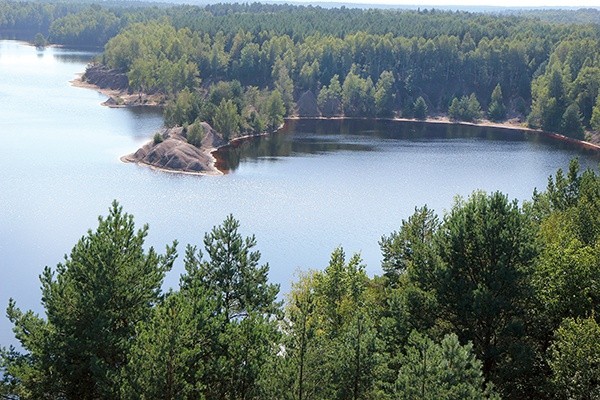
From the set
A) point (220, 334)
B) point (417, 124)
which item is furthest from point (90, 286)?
point (417, 124)

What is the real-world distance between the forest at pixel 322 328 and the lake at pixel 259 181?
21.0 meters

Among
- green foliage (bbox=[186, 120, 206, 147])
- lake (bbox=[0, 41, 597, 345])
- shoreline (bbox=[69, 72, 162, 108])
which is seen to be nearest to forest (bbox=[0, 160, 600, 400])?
lake (bbox=[0, 41, 597, 345])

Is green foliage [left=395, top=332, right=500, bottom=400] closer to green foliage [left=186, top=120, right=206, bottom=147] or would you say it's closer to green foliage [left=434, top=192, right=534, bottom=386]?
green foliage [left=434, top=192, right=534, bottom=386]

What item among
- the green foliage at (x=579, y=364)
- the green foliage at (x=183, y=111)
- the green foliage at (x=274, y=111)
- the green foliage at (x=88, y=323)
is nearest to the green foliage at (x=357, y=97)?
the green foliage at (x=274, y=111)

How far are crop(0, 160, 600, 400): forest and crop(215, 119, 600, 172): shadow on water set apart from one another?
2714 inches

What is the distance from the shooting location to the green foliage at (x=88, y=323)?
27.1 meters

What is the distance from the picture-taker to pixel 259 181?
91.8 metres

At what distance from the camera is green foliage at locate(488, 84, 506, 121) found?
490ft

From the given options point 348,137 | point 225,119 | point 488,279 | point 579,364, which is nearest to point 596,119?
point 348,137

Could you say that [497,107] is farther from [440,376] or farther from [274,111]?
[440,376]

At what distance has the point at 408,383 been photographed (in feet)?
72.7

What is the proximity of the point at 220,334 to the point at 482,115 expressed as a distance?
5212 inches

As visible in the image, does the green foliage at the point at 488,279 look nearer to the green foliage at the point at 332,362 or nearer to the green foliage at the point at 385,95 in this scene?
the green foliage at the point at 332,362

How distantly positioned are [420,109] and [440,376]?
132398mm
